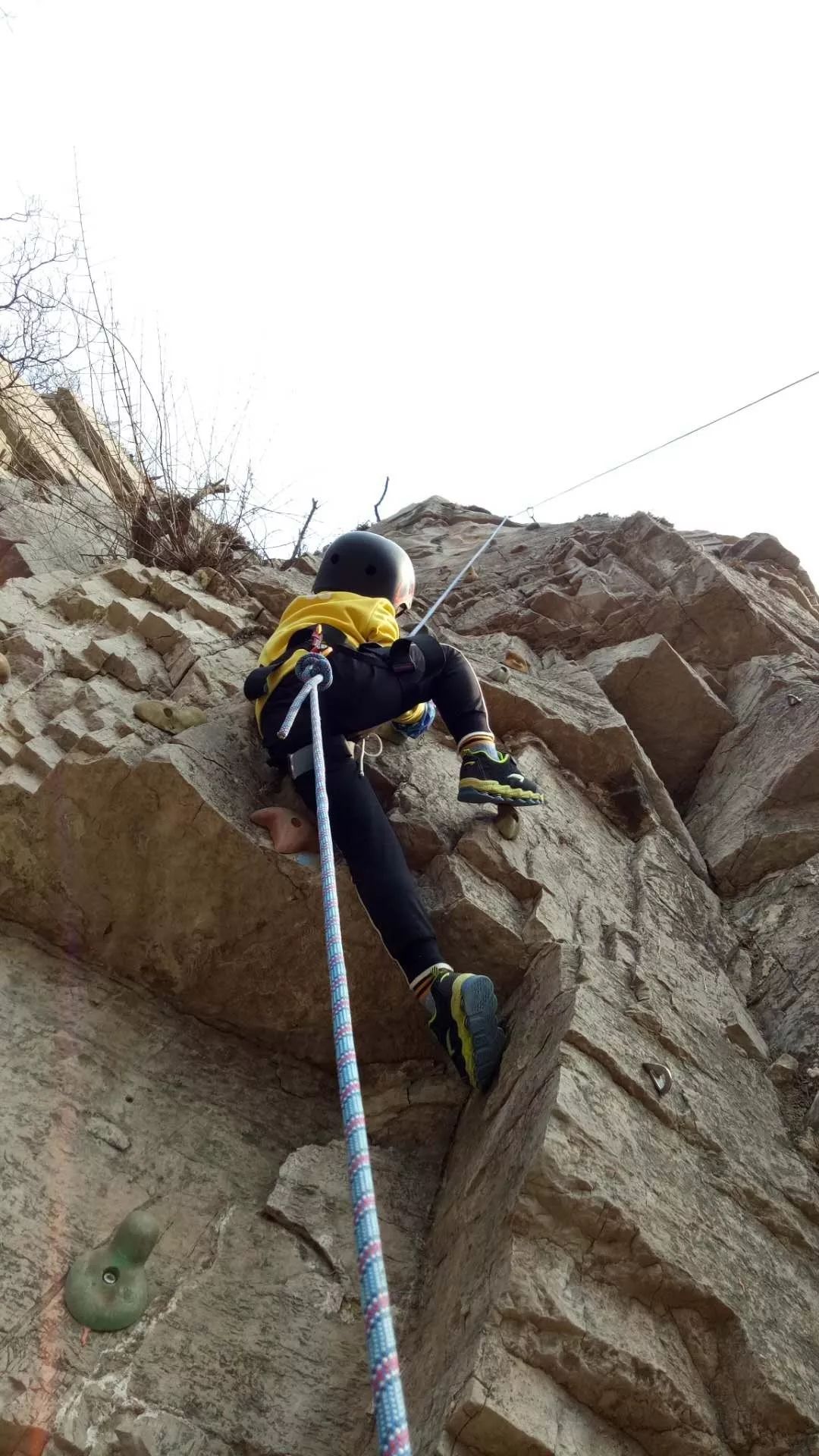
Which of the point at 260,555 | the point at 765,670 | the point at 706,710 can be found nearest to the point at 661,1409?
the point at 706,710

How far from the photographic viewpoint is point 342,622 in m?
3.89

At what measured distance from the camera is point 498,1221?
2.36 m

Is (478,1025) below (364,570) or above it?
below

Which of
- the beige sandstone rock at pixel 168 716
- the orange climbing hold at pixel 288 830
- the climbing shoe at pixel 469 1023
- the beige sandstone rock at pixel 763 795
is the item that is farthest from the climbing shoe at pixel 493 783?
the beige sandstone rock at pixel 763 795

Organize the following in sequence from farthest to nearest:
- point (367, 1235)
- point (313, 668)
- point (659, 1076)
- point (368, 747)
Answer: point (368, 747), point (313, 668), point (659, 1076), point (367, 1235)

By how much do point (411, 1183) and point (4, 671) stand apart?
258cm

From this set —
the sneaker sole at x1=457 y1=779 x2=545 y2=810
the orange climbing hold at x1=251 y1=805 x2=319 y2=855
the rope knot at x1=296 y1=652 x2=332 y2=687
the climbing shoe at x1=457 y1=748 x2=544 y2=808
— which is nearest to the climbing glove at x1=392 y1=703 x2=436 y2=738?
the climbing shoe at x1=457 y1=748 x2=544 y2=808

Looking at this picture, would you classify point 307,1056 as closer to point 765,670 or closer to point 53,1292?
point 53,1292

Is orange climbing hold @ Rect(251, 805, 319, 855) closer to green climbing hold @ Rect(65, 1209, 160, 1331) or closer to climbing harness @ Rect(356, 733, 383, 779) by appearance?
climbing harness @ Rect(356, 733, 383, 779)

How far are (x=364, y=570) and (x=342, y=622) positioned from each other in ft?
1.48

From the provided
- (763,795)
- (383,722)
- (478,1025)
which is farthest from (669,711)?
(478,1025)

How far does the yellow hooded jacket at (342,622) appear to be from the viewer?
152 inches

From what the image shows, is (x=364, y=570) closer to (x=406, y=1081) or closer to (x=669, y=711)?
(x=406, y=1081)

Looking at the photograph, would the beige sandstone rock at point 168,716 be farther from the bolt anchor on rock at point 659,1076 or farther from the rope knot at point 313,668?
the bolt anchor on rock at point 659,1076
